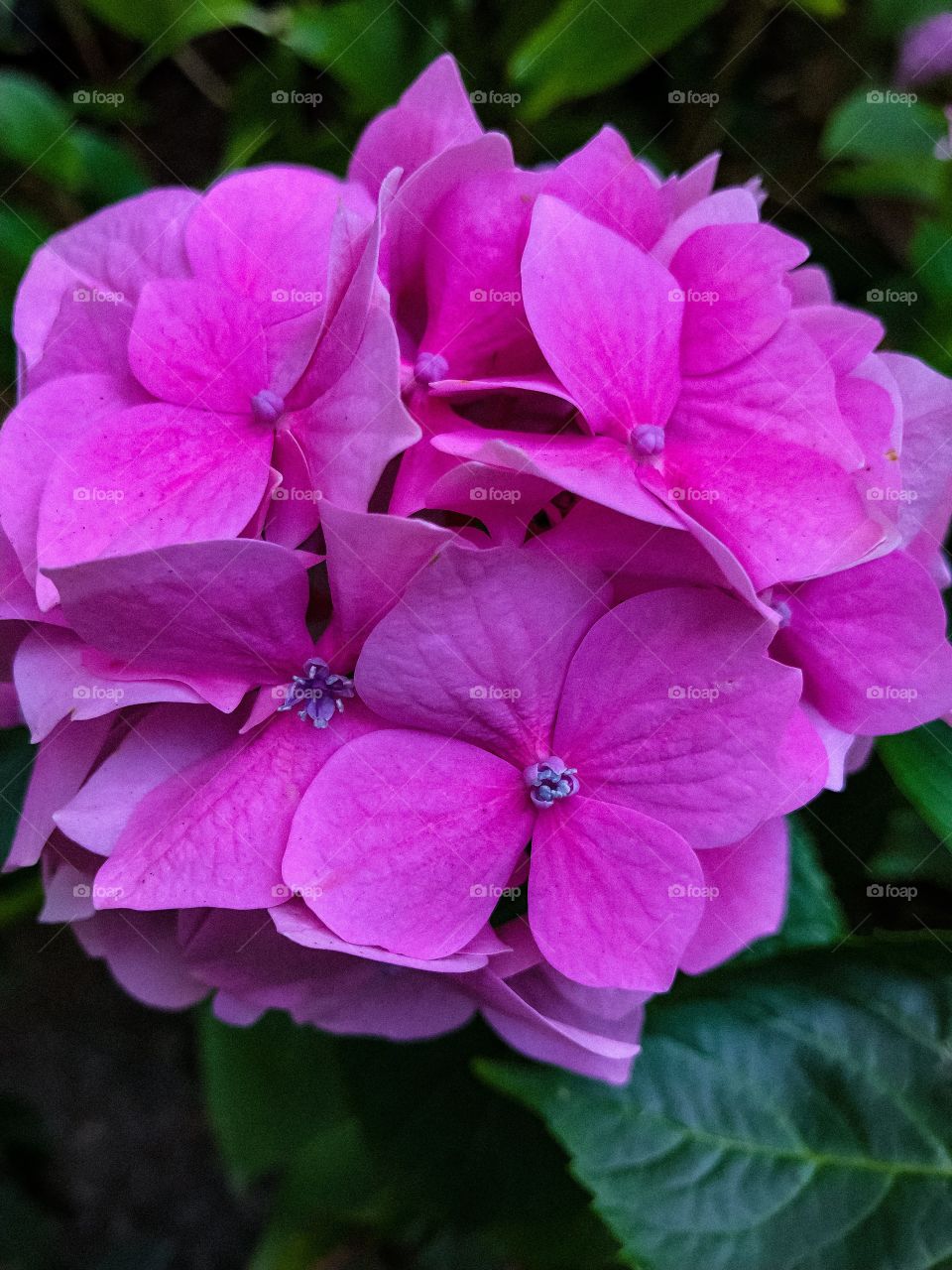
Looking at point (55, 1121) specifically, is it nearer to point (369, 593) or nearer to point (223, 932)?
point (223, 932)

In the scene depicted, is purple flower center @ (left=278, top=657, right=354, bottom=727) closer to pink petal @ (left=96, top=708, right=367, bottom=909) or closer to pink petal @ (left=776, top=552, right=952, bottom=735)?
pink petal @ (left=96, top=708, right=367, bottom=909)

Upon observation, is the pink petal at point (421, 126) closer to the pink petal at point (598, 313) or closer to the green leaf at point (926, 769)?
the pink petal at point (598, 313)

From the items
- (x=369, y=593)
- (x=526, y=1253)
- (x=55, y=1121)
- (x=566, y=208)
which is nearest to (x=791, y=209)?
(x=566, y=208)

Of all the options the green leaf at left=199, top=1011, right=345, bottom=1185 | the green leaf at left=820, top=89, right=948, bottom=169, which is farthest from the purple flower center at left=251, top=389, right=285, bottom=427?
the green leaf at left=199, top=1011, right=345, bottom=1185

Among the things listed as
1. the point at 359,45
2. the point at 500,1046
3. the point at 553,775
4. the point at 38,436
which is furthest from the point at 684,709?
the point at 359,45

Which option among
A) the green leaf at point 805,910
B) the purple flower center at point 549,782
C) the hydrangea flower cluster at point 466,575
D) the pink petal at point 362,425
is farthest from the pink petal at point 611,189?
the green leaf at point 805,910
